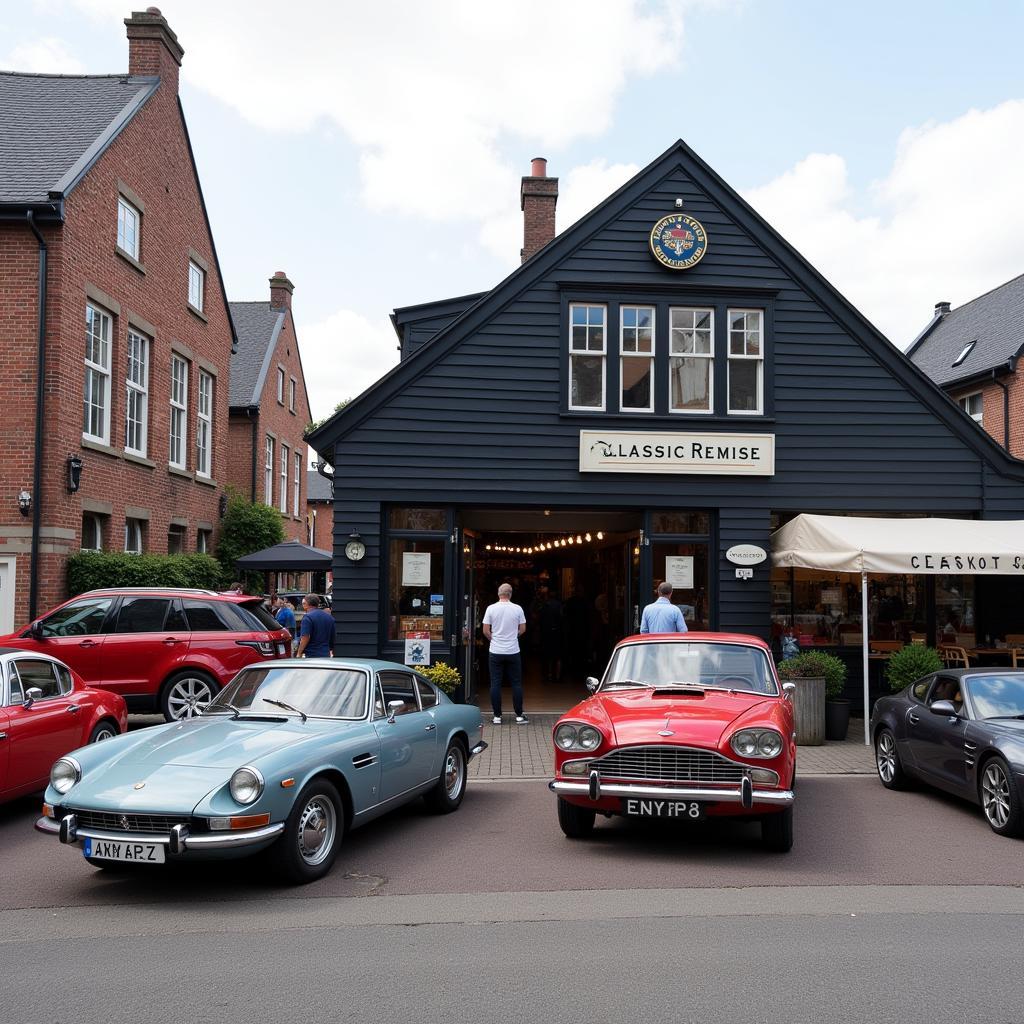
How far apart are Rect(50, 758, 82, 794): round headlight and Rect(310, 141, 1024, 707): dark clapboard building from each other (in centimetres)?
800

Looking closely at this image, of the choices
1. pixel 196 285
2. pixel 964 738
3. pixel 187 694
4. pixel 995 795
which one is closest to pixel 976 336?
pixel 196 285

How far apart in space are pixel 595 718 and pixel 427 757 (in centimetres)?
153

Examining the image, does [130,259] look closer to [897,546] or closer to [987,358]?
[897,546]

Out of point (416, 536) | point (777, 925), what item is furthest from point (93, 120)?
point (777, 925)

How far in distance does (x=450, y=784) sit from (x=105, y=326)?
12759 mm

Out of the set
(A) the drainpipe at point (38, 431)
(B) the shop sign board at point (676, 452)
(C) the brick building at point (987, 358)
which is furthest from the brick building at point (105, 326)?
(C) the brick building at point (987, 358)

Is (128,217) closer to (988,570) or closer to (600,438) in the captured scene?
(600,438)

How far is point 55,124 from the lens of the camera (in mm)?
18438

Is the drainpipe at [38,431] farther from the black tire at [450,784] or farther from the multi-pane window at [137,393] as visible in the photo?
the black tire at [450,784]

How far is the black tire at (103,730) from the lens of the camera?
9.08m

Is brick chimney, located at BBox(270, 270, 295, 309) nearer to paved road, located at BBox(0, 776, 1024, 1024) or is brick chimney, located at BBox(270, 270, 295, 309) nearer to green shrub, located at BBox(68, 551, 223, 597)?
green shrub, located at BBox(68, 551, 223, 597)

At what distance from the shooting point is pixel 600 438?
1472 cm

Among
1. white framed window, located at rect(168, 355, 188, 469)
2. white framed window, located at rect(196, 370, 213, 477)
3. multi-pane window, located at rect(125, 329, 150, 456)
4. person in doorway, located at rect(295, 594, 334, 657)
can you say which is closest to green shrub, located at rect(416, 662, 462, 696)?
person in doorway, located at rect(295, 594, 334, 657)

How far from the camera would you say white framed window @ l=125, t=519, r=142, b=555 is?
752 inches
